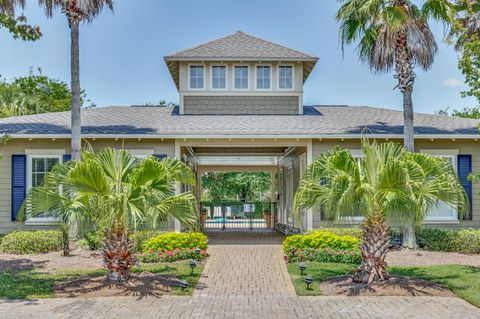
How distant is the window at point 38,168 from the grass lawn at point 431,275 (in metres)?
7.93

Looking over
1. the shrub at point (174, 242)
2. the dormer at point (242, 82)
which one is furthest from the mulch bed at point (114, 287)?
the dormer at point (242, 82)

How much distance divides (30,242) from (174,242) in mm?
4158

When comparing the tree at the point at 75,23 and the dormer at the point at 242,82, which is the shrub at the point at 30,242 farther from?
the dormer at the point at 242,82

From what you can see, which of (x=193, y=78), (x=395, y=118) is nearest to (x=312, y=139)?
(x=395, y=118)

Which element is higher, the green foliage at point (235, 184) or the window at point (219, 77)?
the window at point (219, 77)

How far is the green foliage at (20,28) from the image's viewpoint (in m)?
10.0

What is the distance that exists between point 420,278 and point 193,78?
1126 centimetres

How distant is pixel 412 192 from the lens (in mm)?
8875

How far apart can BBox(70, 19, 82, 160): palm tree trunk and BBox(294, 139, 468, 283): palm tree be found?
727 centimetres

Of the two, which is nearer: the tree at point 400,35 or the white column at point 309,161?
the tree at point 400,35

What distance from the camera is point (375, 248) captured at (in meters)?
9.62

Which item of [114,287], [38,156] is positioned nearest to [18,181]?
[38,156]

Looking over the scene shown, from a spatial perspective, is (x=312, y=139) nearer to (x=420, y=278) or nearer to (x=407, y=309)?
(x=420, y=278)

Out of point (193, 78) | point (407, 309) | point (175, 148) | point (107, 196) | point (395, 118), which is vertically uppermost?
point (193, 78)
